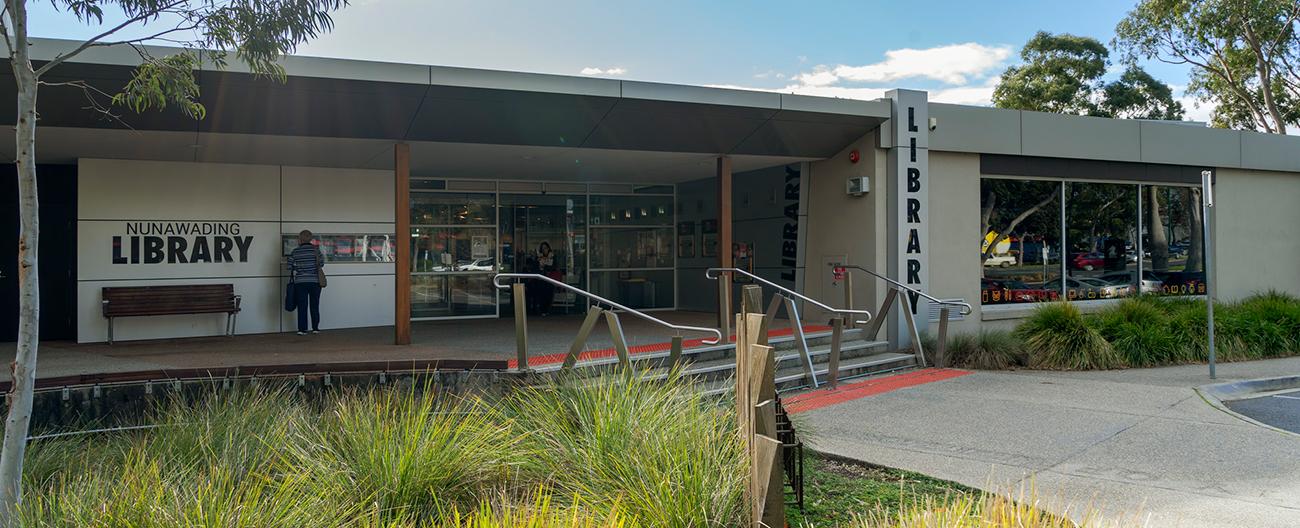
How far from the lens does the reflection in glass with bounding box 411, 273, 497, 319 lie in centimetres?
1567

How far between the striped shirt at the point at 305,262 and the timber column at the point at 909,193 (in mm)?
8549

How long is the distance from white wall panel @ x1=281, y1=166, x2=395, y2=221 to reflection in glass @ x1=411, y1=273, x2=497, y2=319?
1.55 m

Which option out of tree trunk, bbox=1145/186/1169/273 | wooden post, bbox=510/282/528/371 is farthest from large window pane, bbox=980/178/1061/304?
wooden post, bbox=510/282/528/371

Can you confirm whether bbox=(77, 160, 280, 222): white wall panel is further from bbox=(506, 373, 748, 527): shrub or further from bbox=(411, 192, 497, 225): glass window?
bbox=(506, 373, 748, 527): shrub

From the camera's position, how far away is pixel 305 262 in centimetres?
1273

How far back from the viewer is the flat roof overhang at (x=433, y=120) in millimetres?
9773

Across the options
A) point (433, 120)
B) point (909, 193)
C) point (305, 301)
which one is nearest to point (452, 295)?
point (305, 301)

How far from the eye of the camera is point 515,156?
13297 millimetres

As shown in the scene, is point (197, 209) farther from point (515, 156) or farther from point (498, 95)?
point (498, 95)

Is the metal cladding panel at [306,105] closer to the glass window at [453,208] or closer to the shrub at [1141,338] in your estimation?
the glass window at [453,208]

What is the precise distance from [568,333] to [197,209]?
5.86 m

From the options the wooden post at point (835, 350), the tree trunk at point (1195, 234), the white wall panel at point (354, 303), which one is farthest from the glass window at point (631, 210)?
the tree trunk at point (1195, 234)

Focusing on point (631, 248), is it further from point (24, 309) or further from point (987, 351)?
point (24, 309)

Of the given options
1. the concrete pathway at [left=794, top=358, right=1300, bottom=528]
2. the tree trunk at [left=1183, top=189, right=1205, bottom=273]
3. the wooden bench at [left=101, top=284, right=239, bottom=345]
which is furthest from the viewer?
the tree trunk at [left=1183, top=189, right=1205, bottom=273]
